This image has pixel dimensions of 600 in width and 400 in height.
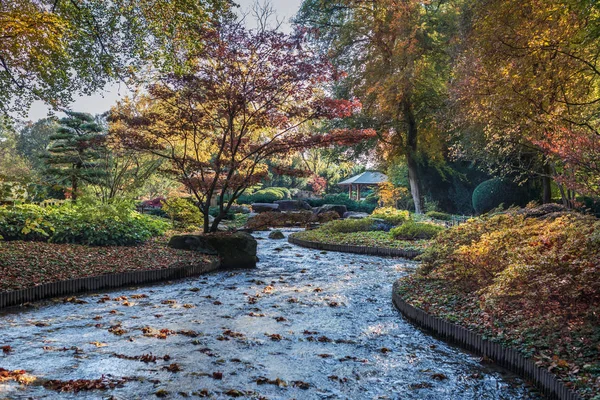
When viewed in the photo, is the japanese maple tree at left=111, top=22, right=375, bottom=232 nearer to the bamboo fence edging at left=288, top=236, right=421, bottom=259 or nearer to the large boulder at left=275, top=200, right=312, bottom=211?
the bamboo fence edging at left=288, top=236, right=421, bottom=259

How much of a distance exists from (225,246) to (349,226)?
6.12 m

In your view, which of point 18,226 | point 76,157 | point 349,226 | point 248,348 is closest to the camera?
point 248,348

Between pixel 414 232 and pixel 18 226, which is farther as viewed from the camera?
pixel 414 232

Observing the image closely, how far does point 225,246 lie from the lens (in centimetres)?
869

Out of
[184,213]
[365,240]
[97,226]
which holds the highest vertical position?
[184,213]

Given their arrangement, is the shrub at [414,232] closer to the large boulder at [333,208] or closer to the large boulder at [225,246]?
the large boulder at [225,246]

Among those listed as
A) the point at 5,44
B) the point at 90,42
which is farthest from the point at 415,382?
the point at 90,42

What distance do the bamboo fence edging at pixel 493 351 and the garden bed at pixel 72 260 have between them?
423 centimetres

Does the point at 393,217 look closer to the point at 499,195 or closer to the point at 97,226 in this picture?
the point at 499,195

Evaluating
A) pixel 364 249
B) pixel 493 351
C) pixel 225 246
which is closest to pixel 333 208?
pixel 364 249

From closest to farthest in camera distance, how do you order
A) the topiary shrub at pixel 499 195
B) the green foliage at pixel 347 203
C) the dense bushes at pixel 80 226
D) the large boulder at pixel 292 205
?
the dense bushes at pixel 80 226
the topiary shrub at pixel 499 195
the large boulder at pixel 292 205
the green foliage at pixel 347 203

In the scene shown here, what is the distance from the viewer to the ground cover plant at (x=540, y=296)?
342cm

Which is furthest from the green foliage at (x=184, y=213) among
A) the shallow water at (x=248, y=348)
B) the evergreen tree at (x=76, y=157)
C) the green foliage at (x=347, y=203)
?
the green foliage at (x=347, y=203)

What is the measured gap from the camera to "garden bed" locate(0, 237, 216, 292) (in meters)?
5.84
